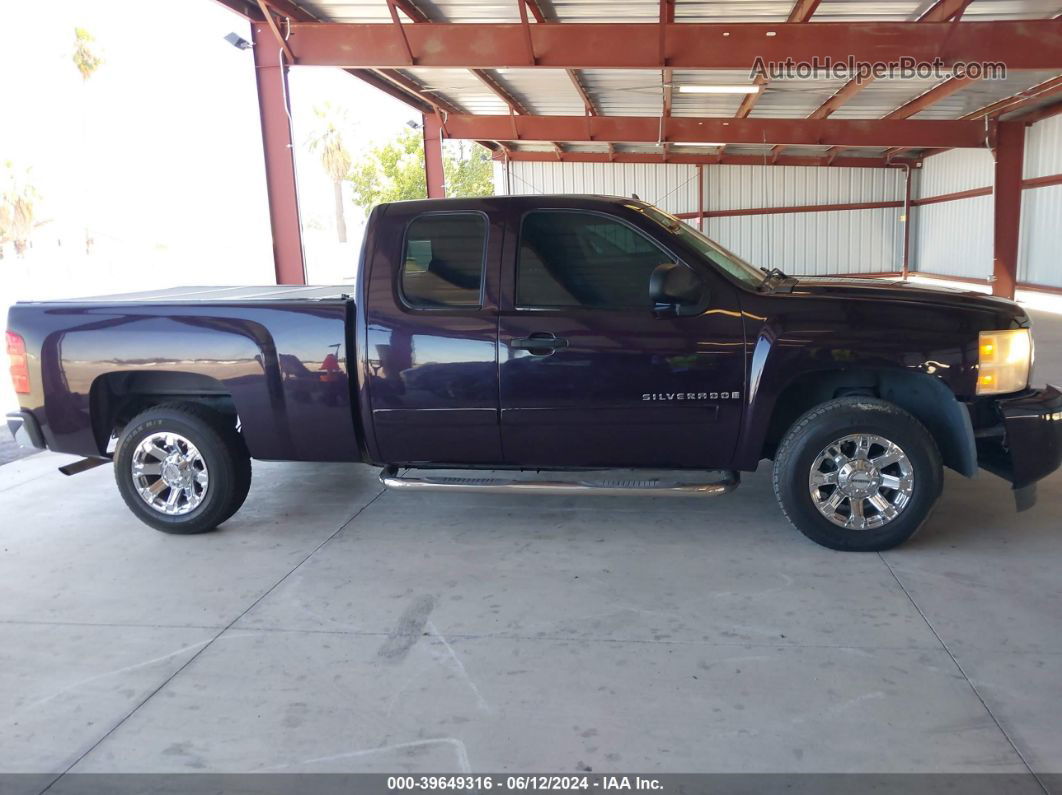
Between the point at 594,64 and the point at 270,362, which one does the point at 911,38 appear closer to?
the point at 594,64

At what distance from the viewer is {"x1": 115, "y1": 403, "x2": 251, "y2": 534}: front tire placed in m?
5.03

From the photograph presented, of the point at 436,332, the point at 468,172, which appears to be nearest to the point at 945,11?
the point at 436,332

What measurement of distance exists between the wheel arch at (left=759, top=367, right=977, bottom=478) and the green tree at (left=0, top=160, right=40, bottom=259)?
50291mm

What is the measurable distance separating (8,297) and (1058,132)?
3184 centimetres

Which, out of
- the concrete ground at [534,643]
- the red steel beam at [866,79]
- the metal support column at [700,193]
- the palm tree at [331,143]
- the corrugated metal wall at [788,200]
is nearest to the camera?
the concrete ground at [534,643]

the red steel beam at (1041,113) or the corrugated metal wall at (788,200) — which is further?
the corrugated metal wall at (788,200)

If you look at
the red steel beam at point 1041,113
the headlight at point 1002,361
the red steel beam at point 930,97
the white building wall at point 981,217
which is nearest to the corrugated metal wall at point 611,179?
the white building wall at point 981,217

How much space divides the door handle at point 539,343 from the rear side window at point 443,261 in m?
0.36

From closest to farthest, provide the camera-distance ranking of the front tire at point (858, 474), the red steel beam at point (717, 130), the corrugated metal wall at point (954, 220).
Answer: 1. the front tire at point (858, 474)
2. the red steel beam at point (717, 130)
3. the corrugated metal wall at point (954, 220)

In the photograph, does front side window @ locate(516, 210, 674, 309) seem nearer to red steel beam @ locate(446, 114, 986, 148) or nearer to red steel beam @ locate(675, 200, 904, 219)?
red steel beam @ locate(446, 114, 986, 148)

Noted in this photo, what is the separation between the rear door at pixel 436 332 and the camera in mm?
4637

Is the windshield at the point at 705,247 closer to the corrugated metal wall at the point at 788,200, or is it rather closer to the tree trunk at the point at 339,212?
the corrugated metal wall at the point at 788,200

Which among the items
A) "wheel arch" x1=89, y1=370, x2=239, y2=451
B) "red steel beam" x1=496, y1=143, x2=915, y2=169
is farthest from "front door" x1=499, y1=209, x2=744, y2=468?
"red steel beam" x1=496, y1=143, x2=915, y2=169
